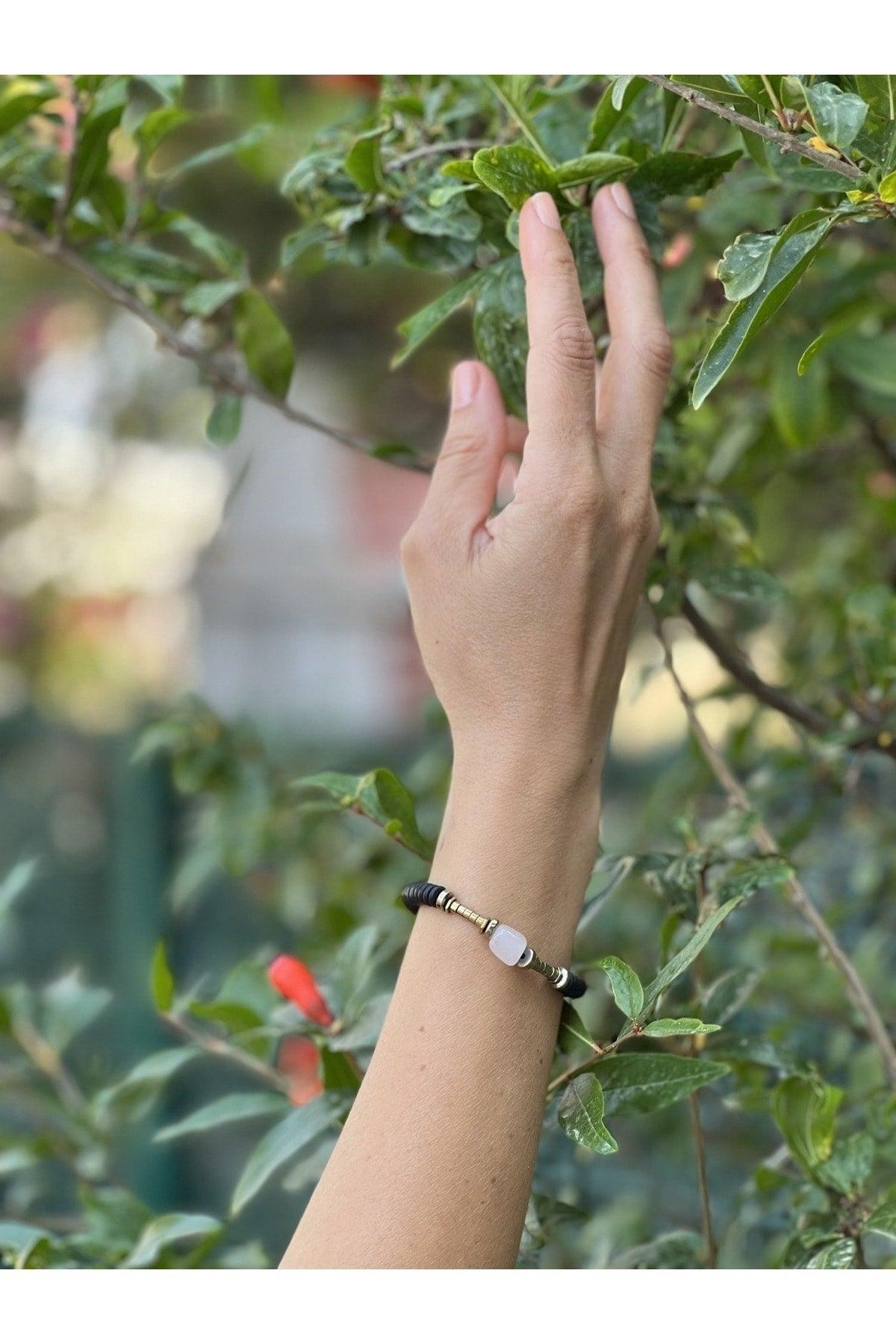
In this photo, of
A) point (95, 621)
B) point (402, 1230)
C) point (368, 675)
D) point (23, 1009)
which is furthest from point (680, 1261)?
point (368, 675)

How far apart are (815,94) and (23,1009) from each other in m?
1.11

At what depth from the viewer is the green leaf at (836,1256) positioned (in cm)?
70

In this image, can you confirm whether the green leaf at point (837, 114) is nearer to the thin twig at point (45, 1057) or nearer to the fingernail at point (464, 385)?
the fingernail at point (464, 385)

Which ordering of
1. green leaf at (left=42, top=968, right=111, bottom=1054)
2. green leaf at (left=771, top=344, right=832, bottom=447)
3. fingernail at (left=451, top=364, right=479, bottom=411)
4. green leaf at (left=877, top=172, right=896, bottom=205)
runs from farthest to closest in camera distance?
green leaf at (left=42, top=968, right=111, bottom=1054), green leaf at (left=771, top=344, right=832, bottom=447), fingernail at (left=451, top=364, right=479, bottom=411), green leaf at (left=877, top=172, right=896, bottom=205)

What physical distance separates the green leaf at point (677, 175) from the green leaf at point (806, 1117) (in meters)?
0.53

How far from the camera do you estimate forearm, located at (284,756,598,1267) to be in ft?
2.01

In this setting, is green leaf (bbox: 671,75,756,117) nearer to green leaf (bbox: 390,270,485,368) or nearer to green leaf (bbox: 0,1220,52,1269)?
green leaf (bbox: 390,270,485,368)

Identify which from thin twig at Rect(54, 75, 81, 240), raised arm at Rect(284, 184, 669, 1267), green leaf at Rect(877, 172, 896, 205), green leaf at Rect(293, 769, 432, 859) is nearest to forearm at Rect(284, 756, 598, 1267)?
raised arm at Rect(284, 184, 669, 1267)

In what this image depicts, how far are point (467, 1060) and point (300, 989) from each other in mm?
257

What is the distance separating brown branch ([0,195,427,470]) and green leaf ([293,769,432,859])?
27 cm

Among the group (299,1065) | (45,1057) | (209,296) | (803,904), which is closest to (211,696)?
(299,1065)

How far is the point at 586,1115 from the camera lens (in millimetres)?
654

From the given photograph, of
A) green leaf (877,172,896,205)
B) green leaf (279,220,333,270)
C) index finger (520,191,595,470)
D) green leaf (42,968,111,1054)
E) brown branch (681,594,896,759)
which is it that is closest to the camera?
green leaf (877,172,896,205)

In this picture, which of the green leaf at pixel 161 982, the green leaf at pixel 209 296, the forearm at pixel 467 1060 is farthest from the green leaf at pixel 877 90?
the green leaf at pixel 161 982
